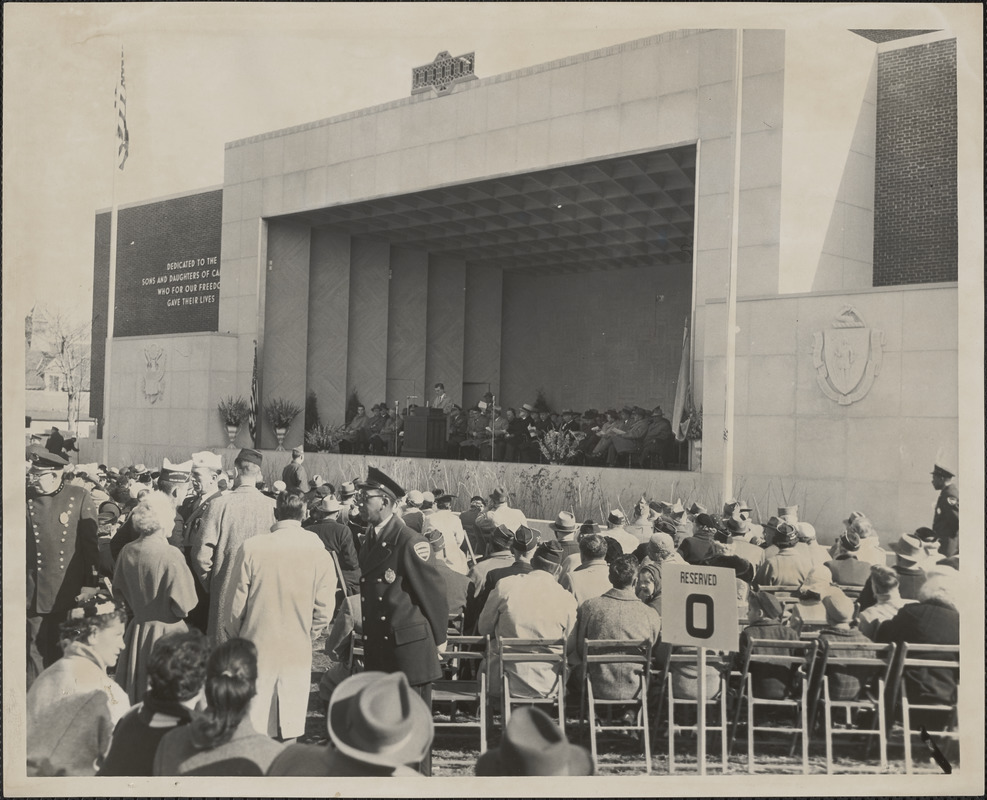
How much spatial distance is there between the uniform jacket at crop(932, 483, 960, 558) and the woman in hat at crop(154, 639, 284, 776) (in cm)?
484

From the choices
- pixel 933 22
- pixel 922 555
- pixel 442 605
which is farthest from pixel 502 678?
pixel 933 22

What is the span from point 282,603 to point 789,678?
3.06m

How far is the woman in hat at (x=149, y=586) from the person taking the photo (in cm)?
559

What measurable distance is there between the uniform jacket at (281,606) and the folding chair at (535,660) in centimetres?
115

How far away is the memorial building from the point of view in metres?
9.52

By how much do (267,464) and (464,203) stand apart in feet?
20.9

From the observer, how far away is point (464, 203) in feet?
61.1

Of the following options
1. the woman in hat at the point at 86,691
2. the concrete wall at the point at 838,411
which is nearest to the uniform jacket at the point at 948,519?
the concrete wall at the point at 838,411

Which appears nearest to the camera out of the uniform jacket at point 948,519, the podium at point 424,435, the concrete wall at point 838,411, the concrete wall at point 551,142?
the uniform jacket at point 948,519

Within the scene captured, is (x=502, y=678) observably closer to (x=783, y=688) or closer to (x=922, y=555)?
(x=783, y=688)

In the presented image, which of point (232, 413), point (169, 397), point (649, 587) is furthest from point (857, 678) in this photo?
point (232, 413)

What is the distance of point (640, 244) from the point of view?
22.7 meters

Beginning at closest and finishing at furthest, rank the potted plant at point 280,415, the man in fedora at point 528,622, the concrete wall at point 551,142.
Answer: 1. the man in fedora at point 528,622
2. the concrete wall at point 551,142
3. the potted plant at point 280,415

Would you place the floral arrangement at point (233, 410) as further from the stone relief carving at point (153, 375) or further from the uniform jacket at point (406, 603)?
the uniform jacket at point (406, 603)
